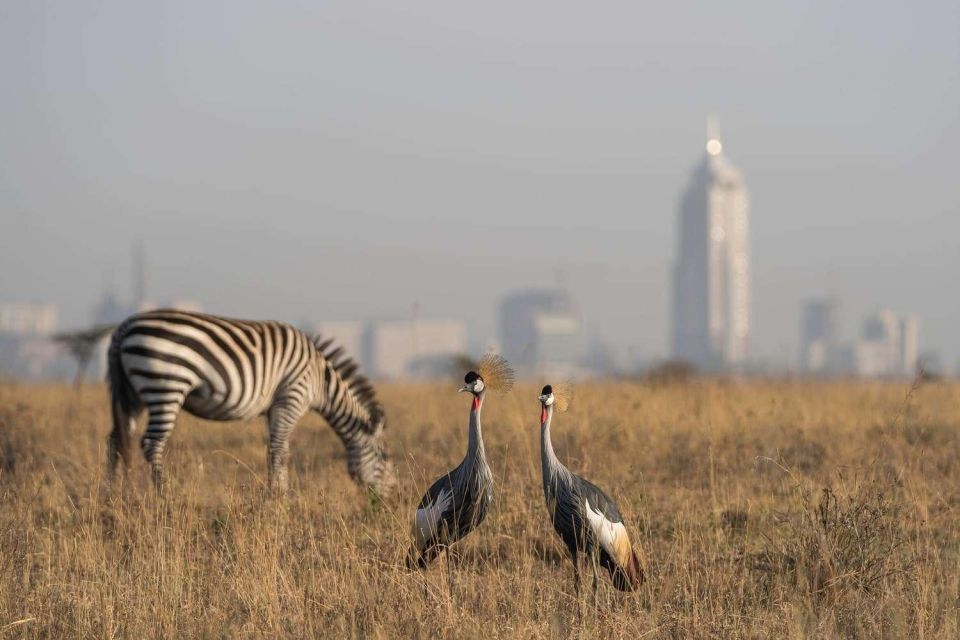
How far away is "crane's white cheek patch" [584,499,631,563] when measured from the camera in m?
7.59

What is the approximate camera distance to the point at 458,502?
7953 mm

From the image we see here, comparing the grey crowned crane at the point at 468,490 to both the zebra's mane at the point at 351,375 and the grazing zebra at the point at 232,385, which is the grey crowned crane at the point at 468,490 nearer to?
the grazing zebra at the point at 232,385

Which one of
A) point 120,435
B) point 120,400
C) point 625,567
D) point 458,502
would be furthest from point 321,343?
point 625,567

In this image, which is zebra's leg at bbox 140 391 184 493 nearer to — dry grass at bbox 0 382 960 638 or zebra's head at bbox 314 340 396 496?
dry grass at bbox 0 382 960 638

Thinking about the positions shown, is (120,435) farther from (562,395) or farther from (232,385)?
(562,395)

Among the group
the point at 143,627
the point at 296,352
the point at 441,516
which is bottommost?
the point at 143,627

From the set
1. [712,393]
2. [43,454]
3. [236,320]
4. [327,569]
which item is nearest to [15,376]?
[43,454]

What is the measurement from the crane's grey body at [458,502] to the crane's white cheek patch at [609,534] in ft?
2.34

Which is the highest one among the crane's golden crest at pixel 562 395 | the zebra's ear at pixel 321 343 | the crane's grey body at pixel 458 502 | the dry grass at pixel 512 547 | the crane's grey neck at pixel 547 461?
the zebra's ear at pixel 321 343

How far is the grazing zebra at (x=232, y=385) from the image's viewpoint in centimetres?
1253

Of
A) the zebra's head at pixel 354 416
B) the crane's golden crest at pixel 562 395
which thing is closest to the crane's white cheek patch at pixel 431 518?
the crane's golden crest at pixel 562 395

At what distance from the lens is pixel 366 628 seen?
7.42m

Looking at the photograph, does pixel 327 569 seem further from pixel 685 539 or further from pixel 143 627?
pixel 685 539

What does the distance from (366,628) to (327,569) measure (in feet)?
4.05
